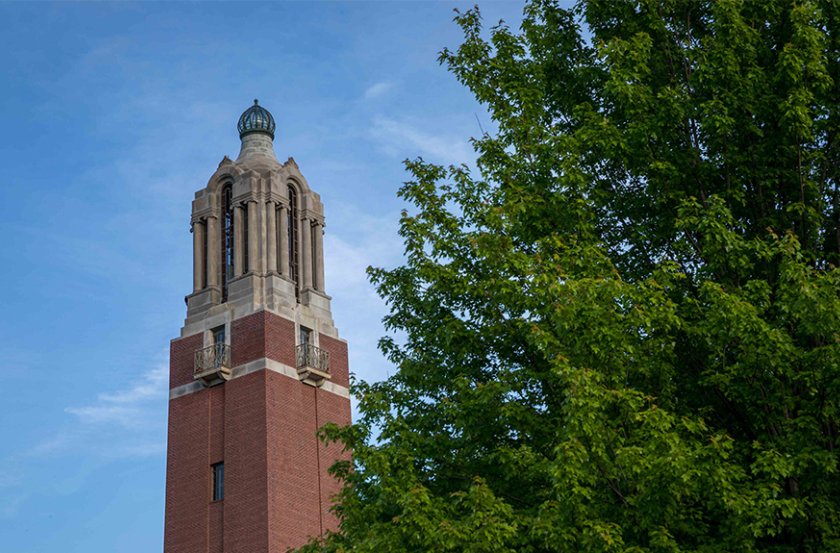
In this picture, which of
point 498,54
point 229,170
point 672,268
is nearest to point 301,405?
point 229,170

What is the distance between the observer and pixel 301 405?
54.3m

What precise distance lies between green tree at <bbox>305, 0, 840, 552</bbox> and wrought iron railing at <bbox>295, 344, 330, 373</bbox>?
117 ft

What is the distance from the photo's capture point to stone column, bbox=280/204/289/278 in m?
56.9

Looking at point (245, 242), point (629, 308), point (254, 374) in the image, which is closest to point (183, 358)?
point (254, 374)

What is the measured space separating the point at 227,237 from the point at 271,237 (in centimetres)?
259

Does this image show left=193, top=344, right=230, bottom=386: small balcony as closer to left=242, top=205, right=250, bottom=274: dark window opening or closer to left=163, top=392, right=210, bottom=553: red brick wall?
left=163, top=392, right=210, bottom=553: red brick wall

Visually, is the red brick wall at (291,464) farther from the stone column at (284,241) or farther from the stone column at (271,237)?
the stone column at (284,241)

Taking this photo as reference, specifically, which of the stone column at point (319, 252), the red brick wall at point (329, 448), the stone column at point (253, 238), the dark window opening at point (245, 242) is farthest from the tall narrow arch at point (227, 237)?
the red brick wall at point (329, 448)

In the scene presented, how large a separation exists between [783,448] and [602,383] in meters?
2.26

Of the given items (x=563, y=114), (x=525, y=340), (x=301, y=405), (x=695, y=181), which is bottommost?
(x=525, y=340)

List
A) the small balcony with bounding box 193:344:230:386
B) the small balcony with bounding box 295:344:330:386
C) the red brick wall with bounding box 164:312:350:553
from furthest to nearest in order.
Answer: the small balcony with bounding box 295:344:330:386, the small balcony with bounding box 193:344:230:386, the red brick wall with bounding box 164:312:350:553

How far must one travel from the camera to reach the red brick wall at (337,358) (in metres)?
56.7

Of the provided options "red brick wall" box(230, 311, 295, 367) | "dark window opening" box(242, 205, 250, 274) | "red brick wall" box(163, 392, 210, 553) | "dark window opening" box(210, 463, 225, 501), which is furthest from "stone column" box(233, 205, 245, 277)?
"dark window opening" box(210, 463, 225, 501)

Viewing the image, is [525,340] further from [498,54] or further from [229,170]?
[229,170]
